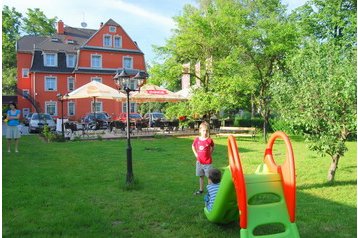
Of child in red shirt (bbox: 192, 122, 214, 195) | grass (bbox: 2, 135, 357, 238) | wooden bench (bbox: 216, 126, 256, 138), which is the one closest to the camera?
grass (bbox: 2, 135, 357, 238)

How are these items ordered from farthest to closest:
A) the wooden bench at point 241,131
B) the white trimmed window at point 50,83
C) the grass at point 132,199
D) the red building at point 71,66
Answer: the white trimmed window at point 50,83 → the red building at point 71,66 → the wooden bench at point 241,131 → the grass at point 132,199

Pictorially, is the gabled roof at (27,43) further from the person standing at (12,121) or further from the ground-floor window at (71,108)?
the person standing at (12,121)

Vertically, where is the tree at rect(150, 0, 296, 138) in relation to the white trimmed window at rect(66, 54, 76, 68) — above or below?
below

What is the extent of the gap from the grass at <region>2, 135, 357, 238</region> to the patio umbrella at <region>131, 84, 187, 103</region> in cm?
905

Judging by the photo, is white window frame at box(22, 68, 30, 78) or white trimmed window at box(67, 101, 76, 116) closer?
white trimmed window at box(67, 101, 76, 116)

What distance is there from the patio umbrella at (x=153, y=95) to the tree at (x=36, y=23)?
38.3 meters

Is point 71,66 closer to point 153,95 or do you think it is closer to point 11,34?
point 11,34

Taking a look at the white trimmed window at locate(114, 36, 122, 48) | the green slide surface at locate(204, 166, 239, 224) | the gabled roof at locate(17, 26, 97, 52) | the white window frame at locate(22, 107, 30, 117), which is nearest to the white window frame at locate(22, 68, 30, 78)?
the gabled roof at locate(17, 26, 97, 52)

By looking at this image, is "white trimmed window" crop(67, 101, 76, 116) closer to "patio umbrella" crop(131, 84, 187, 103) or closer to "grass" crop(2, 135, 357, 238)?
"patio umbrella" crop(131, 84, 187, 103)

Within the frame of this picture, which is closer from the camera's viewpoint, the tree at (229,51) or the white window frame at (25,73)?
the tree at (229,51)

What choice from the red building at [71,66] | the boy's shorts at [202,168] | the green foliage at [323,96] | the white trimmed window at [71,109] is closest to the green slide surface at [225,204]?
the boy's shorts at [202,168]


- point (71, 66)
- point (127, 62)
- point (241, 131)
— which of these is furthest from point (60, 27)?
point (241, 131)

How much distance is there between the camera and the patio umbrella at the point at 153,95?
67.7ft

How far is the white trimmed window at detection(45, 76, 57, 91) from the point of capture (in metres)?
39.2
